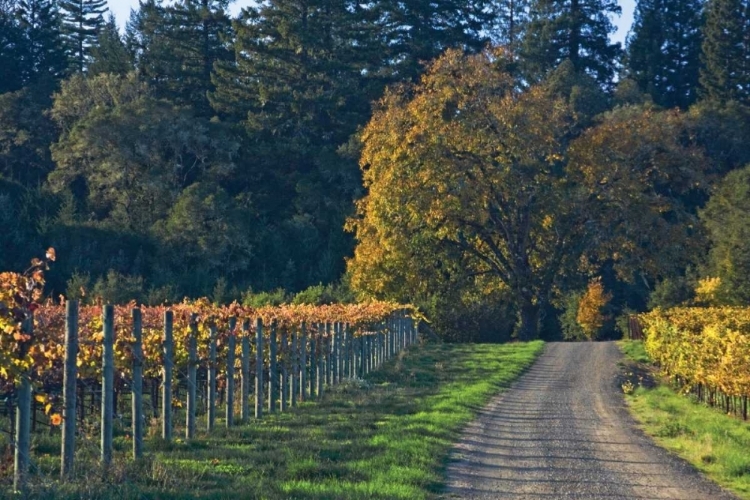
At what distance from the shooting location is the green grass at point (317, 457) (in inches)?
383

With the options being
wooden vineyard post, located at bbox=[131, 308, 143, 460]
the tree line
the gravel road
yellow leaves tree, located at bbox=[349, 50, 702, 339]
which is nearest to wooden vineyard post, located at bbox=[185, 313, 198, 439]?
wooden vineyard post, located at bbox=[131, 308, 143, 460]

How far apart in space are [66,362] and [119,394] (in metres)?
8.55

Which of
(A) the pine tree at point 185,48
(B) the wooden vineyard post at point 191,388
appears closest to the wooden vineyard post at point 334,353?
(B) the wooden vineyard post at point 191,388

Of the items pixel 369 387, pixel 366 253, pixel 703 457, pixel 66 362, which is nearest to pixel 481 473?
pixel 703 457

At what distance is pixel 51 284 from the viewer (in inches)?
2013

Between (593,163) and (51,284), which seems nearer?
(593,163)

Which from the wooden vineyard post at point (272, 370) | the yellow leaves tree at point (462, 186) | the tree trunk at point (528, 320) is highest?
the yellow leaves tree at point (462, 186)

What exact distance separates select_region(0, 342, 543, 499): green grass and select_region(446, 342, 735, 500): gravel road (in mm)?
439

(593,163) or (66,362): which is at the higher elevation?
(593,163)

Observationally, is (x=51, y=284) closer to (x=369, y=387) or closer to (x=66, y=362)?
(x=369, y=387)

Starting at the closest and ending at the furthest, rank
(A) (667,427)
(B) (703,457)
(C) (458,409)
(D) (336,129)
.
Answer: (B) (703,457) → (A) (667,427) → (C) (458,409) → (D) (336,129)

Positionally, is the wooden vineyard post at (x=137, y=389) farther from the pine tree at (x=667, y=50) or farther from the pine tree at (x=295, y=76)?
the pine tree at (x=667, y=50)

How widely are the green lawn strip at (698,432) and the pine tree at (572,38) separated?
5489cm

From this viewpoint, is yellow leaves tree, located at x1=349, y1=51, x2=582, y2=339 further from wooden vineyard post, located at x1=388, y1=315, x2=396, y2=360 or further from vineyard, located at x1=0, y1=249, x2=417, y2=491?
vineyard, located at x1=0, y1=249, x2=417, y2=491
